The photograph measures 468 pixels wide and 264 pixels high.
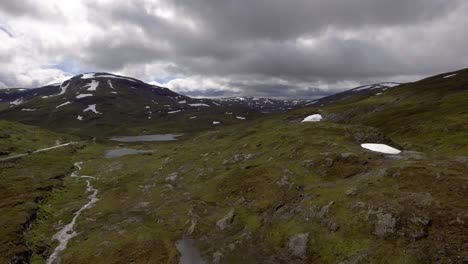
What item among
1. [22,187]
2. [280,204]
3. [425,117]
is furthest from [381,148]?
[22,187]

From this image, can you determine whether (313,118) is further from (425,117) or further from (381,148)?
(381,148)

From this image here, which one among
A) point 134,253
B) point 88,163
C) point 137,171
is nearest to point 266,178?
point 134,253

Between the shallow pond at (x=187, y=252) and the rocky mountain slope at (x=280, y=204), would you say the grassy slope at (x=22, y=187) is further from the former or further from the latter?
the shallow pond at (x=187, y=252)

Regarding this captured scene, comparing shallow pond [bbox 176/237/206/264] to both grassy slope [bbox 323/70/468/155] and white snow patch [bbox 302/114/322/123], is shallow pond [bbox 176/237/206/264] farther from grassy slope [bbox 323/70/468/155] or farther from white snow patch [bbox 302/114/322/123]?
white snow patch [bbox 302/114/322/123]

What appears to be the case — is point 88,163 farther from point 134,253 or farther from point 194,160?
point 134,253

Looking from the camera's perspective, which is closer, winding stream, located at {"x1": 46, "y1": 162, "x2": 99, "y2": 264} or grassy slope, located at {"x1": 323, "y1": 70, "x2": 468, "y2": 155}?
winding stream, located at {"x1": 46, "y1": 162, "x2": 99, "y2": 264}

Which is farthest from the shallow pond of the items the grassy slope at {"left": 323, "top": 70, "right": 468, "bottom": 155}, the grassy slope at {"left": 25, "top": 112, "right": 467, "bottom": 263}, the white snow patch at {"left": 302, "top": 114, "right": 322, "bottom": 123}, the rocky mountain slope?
the white snow patch at {"left": 302, "top": 114, "right": 322, "bottom": 123}

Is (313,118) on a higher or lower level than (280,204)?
higher

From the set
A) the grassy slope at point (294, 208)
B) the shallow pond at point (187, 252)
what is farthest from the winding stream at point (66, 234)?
the shallow pond at point (187, 252)
